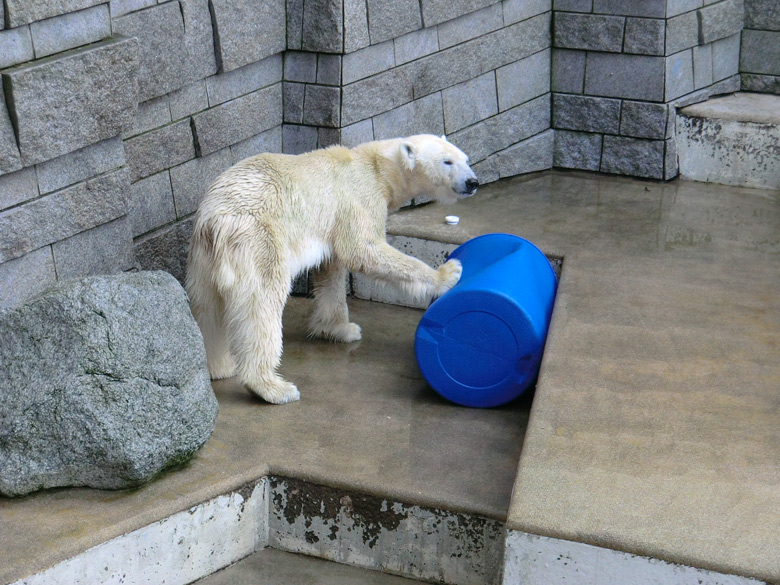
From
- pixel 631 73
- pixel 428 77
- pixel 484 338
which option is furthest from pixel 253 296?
pixel 631 73

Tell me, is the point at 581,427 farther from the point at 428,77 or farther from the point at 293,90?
the point at 428,77

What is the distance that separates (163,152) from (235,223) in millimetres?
772

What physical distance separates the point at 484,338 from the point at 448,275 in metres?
0.33

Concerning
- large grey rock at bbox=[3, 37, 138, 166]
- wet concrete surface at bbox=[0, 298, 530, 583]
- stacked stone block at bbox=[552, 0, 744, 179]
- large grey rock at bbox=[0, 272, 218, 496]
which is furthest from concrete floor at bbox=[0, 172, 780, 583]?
large grey rock at bbox=[3, 37, 138, 166]

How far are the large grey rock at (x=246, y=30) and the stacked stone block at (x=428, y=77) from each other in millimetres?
86

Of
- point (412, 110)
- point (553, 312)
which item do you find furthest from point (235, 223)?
point (412, 110)

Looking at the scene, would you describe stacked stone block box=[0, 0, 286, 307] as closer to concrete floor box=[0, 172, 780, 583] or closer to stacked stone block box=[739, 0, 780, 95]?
concrete floor box=[0, 172, 780, 583]

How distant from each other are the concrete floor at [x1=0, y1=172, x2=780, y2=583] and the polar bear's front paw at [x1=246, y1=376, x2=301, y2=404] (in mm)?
42

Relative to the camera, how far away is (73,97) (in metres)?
3.21

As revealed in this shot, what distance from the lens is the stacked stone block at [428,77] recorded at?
4391 mm

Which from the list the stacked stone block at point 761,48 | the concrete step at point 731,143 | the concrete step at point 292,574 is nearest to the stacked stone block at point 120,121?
the concrete step at point 292,574

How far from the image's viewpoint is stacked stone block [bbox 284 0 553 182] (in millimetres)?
4391

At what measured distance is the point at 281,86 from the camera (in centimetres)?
452

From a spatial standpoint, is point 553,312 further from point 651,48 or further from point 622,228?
point 651,48
